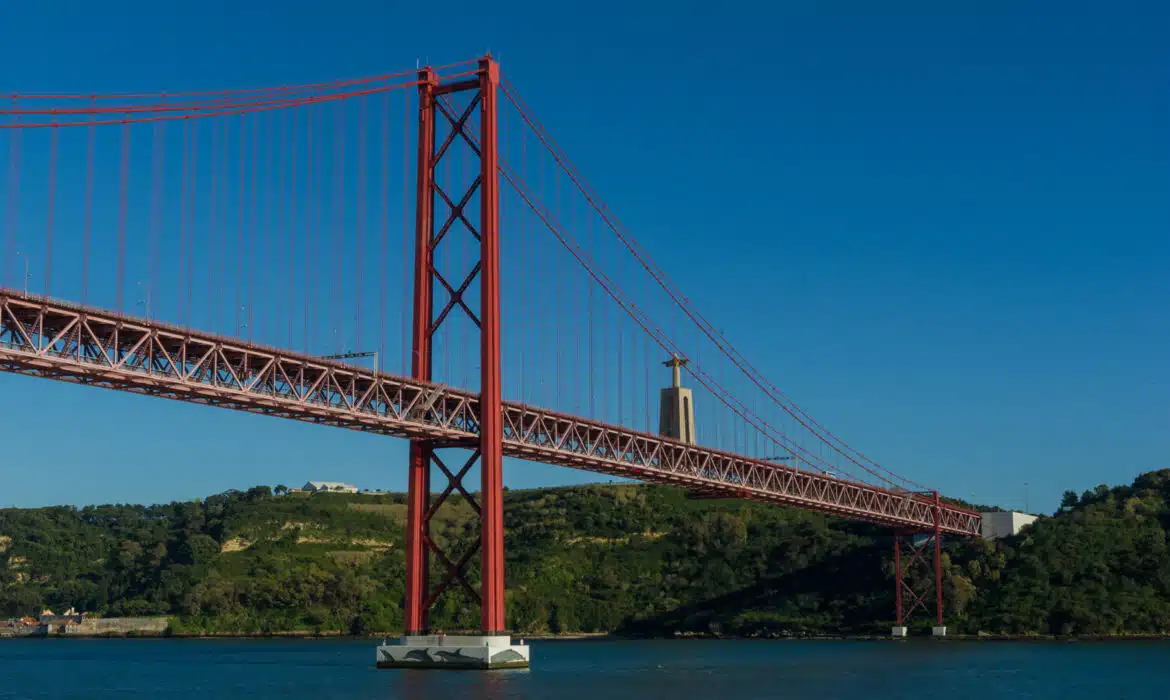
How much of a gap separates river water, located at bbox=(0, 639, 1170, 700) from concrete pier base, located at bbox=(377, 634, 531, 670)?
67cm

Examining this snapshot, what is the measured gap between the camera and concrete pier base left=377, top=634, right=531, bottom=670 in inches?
2231

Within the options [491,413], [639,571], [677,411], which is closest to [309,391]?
[491,413]

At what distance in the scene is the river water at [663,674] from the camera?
2098 inches

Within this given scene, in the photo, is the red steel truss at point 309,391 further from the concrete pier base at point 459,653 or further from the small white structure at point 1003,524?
the small white structure at point 1003,524

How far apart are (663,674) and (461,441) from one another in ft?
48.5

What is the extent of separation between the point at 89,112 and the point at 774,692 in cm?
3173

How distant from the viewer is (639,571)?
428 ft

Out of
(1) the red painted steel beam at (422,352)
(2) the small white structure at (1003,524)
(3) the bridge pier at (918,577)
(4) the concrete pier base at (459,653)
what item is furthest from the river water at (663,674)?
(2) the small white structure at (1003,524)

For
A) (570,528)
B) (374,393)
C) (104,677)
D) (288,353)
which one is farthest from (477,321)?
(570,528)

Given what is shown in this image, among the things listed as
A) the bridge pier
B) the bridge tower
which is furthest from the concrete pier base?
the bridge pier

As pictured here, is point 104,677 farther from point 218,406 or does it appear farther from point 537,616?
point 537,616

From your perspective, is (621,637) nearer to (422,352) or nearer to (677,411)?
(677,411)

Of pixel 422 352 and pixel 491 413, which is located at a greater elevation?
pixel 422 352

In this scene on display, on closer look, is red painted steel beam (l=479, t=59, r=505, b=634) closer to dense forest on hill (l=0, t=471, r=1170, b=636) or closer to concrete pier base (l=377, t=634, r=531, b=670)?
concrete pier base (l=377, t=634, r=531, b=670)
